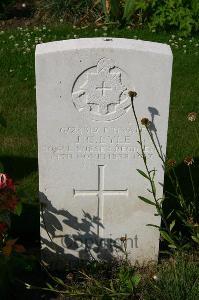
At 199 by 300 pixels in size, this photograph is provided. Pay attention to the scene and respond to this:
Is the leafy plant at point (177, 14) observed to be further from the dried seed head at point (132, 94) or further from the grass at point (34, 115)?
the dried seed head at point (132, 94)

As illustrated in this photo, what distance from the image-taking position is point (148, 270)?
3475 mm

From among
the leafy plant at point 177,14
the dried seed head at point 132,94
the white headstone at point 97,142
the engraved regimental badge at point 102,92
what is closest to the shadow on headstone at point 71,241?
the white headstone at point 97,142

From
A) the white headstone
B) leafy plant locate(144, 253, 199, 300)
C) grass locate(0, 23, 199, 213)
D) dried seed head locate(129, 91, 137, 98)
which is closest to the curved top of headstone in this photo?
the white headstone

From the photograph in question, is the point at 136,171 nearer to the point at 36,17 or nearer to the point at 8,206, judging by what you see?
the point at 8,206

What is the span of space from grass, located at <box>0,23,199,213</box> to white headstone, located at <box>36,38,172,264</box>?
339 millimetres

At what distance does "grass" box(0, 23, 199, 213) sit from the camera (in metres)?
4.71

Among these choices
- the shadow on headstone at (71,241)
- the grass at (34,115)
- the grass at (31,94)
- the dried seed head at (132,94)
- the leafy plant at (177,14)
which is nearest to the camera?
the dried seed head at (132,94)

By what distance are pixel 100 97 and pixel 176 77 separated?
3.44 meters

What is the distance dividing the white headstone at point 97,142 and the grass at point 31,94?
34cm

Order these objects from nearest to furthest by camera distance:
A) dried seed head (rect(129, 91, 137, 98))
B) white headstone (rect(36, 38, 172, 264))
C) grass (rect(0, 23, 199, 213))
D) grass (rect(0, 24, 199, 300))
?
dried seed head (rect(129, 91, 137, 98)), white headstone (rect(36, 38, 172, 264)), grass (rect(0, 24, 199, 300)), grass (rect(0, 23, 199, 213))

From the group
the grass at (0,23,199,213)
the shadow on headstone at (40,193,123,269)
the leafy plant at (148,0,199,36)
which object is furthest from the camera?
the leafy plant at (148,0,199,36)

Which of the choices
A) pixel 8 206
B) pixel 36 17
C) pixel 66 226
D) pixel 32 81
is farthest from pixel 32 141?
pixel 36 17

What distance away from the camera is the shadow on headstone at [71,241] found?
334 centimetres

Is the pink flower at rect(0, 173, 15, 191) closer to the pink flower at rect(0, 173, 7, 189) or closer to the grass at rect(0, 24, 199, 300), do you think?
the pink flower at rect(0, 173, 7, 189)
